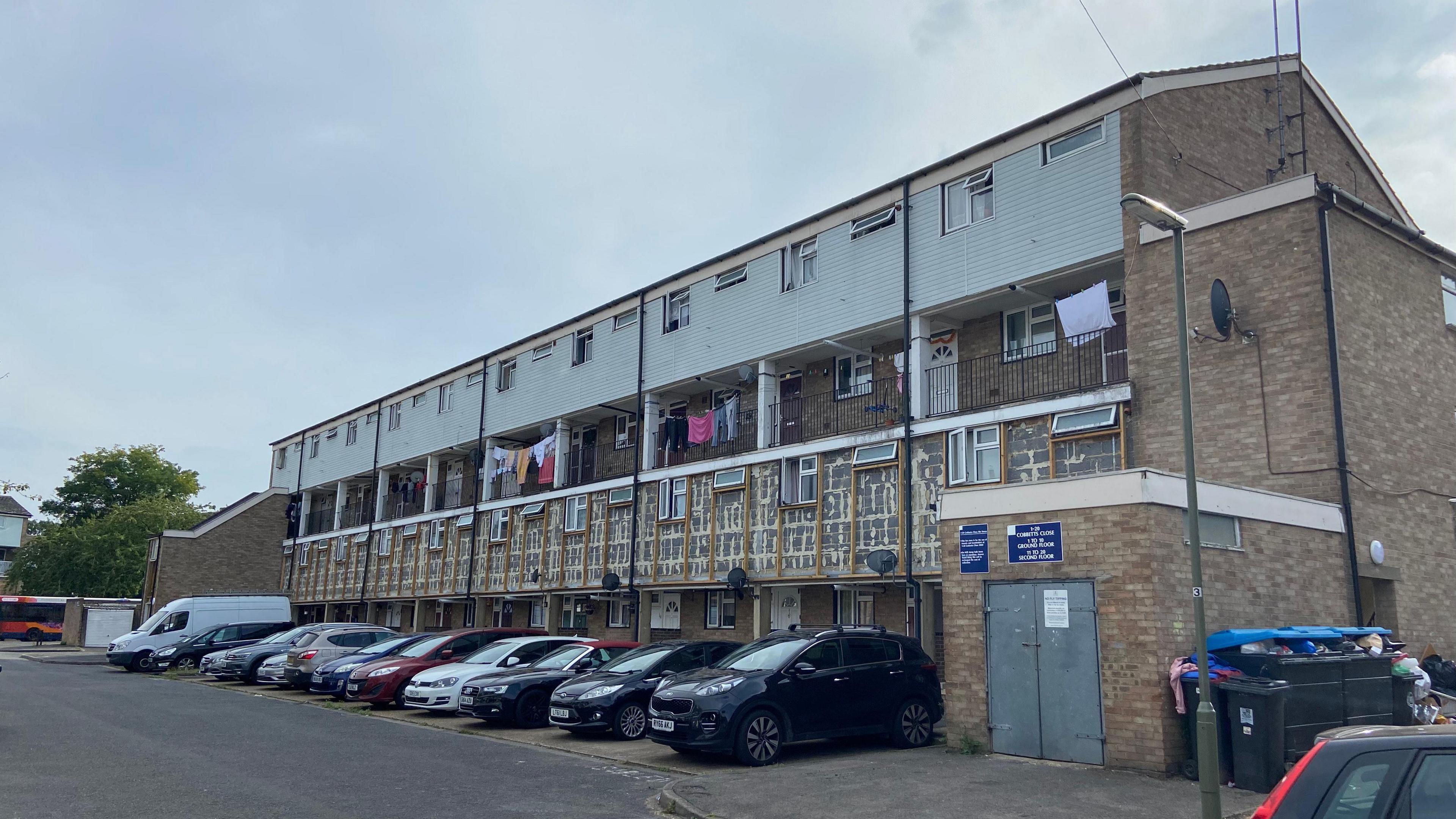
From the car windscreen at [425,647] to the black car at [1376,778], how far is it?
60.6ft

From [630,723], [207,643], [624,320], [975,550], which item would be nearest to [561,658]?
[630,723]

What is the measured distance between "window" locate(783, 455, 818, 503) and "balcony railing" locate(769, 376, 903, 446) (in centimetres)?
47

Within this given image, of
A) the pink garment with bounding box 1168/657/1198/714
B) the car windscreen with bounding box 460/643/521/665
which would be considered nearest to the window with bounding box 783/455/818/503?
the car windscreen with bounding box 460/643/521/665

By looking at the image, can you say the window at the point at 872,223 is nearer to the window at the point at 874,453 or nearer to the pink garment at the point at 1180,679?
the window at the point at 874,453

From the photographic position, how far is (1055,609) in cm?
1204

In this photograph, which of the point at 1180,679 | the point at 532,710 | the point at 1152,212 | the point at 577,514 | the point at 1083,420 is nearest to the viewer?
the point at 1152,212

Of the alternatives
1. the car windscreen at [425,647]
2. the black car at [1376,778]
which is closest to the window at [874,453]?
the car windscreen at [425,647]

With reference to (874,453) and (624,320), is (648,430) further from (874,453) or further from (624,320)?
(874,453)

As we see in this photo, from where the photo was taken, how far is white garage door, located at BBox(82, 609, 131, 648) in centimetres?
5081

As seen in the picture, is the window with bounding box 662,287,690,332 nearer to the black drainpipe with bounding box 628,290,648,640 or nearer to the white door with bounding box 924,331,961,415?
the black drainpipe with bounding box 628,290,648,640

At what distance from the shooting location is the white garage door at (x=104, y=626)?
50812 mm

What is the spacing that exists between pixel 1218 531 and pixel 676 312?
53.5 feet

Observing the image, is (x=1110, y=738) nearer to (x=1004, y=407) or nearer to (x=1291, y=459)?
(x=1291, y=459)

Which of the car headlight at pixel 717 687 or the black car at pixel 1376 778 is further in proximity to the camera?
the car headlight at pixel 717 687
